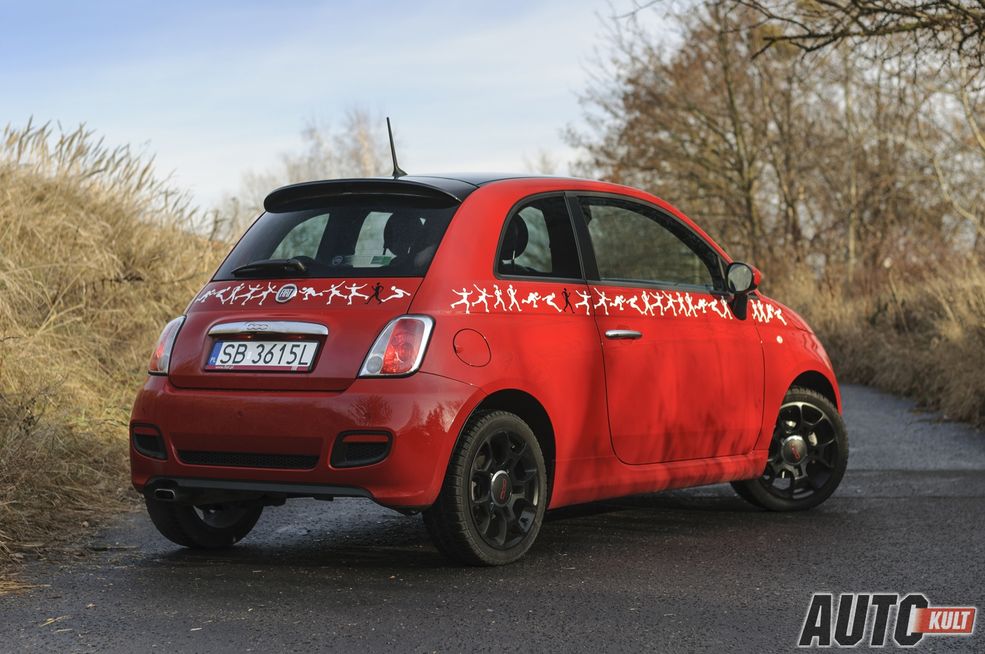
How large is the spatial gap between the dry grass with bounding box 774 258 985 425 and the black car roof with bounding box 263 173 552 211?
725cm

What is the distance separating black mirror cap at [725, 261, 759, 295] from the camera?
22.3 feet

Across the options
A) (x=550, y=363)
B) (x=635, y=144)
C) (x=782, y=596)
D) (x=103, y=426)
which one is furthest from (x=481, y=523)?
(x=635, y=144)

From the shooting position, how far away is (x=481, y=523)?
5492 mm

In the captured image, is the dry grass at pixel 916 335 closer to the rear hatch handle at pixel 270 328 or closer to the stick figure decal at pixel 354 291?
the stick figure decal at pixel 354 291

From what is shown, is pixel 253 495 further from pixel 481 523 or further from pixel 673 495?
pixel 673 495

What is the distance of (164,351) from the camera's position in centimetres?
566

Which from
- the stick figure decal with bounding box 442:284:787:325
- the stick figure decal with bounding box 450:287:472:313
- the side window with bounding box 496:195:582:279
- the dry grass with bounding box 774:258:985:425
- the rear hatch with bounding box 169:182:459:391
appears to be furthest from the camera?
the dry grass with bounding box 774:258:985:425

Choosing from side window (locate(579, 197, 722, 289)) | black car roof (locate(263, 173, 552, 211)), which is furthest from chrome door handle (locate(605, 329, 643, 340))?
side window (locate(579, 197, 722, 289))

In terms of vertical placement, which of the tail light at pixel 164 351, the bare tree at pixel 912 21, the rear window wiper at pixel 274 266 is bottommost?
the tail light at pixel 164 351

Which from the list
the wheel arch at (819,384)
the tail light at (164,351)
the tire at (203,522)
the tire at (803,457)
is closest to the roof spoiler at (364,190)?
the tail light at (164,351)

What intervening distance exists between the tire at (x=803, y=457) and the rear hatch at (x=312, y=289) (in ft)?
8.99

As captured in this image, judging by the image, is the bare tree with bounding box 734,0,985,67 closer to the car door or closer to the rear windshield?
the car door

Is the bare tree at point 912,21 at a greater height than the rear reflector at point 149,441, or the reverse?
the bare tree at point 912,21

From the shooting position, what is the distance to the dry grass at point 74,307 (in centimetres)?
704
